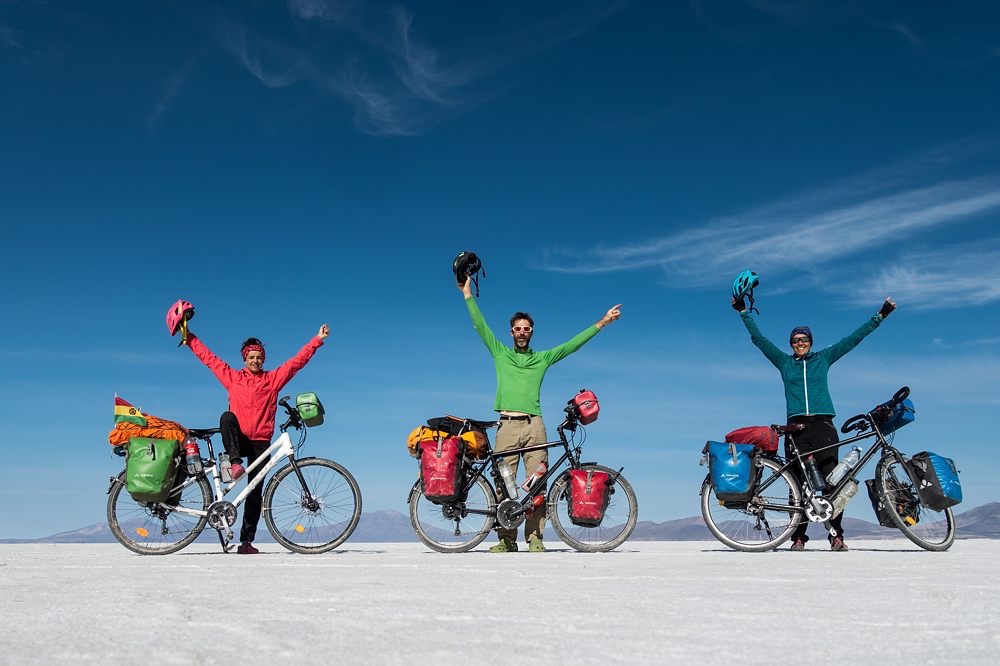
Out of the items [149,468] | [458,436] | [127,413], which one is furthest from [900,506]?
[127,413]

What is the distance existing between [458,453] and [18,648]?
5.54 meters

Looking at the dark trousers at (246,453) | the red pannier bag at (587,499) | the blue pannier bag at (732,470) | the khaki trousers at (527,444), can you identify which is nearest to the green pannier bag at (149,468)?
the dark trousers at (246,453)

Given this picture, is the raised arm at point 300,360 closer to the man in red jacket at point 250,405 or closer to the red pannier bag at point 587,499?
the man in red jacket at point 250,405

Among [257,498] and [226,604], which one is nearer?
[226,604]

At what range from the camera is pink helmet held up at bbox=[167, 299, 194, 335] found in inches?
354

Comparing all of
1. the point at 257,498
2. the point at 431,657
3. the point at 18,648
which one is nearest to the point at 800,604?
the point at 431,657

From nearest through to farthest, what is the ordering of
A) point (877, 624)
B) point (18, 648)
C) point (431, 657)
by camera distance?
point (431, 657)
point (18, 648)
point (877, 624)

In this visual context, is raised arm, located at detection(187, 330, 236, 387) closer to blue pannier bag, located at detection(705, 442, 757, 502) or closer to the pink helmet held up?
the pink helmet held up

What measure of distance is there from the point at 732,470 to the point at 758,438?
20.0 inches

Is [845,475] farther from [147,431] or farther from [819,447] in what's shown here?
[147,431]

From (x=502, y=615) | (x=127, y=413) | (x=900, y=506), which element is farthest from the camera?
(x=900, y=506)

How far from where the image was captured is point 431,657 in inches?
110

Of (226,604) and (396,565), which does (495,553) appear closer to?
(396,565)

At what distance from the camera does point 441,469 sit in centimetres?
830
